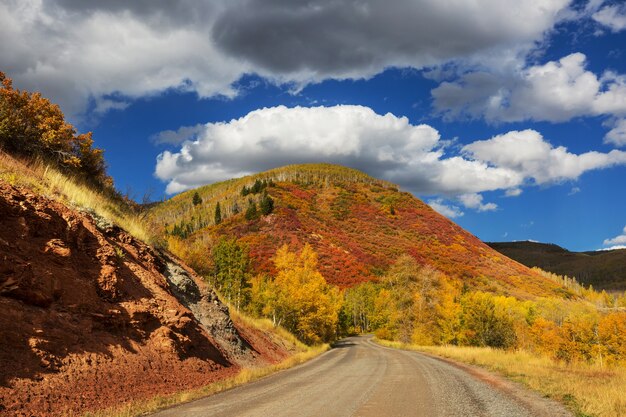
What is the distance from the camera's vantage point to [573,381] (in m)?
12.4

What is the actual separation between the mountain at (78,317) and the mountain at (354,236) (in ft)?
194

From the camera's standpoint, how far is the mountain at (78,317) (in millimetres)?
8516

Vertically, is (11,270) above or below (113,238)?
below

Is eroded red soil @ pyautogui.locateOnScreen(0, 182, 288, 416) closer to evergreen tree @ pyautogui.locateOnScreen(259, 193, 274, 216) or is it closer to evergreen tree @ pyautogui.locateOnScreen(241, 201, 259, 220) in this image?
evergreen tree @ pyautogui.locateOnScreen(241, 201, 259, 220)

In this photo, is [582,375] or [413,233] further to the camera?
[413,233]

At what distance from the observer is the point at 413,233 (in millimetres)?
128250

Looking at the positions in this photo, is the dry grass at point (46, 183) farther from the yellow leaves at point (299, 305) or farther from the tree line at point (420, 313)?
the tree line at point (420, 313)

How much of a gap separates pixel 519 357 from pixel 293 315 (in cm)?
2752

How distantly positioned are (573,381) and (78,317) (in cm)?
1490

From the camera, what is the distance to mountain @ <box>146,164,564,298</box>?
95.6 meters

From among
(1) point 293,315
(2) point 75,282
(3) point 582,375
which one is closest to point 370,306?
(1) point 293,315

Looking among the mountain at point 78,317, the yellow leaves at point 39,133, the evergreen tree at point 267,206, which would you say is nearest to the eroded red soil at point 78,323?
the mountain at point 78,317

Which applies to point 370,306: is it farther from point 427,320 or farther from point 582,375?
point 582,375

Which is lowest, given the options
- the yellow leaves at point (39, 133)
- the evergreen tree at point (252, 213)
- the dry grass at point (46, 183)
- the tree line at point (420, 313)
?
the tree line at point (420, 313)
